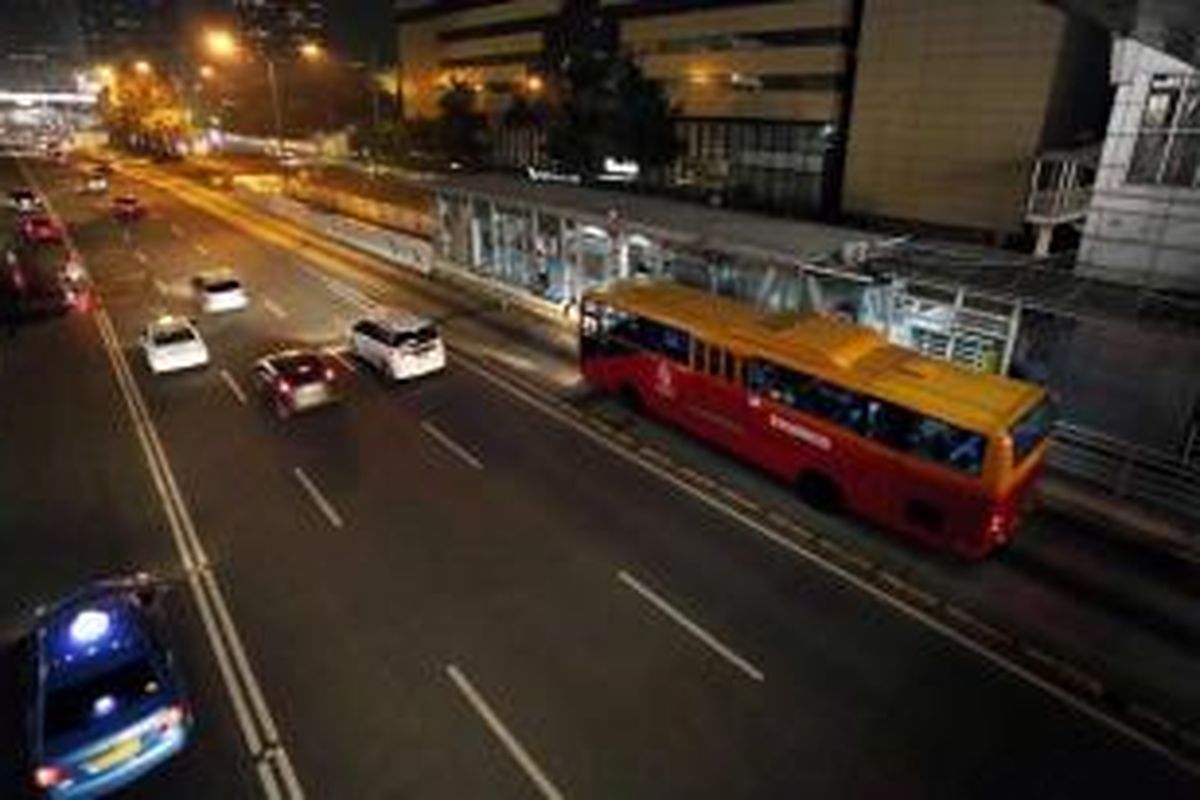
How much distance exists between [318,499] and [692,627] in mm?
9356

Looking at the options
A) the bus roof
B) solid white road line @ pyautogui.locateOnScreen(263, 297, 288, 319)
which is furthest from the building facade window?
solid white road line @ pyautogui.locateOnScreen(263, 297, 288, 319)

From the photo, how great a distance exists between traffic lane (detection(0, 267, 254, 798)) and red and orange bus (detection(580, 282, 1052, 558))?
11917 millimetres

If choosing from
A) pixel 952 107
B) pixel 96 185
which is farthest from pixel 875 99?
pixel 96 185

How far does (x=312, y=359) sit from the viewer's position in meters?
22.3

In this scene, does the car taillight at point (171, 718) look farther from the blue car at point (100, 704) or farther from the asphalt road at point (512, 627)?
the asphalt road at point (512, 627)

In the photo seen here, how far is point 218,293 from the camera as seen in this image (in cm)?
3238

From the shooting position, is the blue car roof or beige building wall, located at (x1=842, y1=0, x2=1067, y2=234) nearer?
the blue car roof

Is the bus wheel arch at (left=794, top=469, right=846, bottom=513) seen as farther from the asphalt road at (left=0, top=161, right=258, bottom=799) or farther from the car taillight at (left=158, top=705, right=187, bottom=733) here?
the car taillight at (left=158, top=705, right=187, bottom=733)

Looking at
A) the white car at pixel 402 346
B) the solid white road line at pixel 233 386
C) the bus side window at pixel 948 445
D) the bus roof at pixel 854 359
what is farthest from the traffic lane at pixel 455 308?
the bus side window at pixel 948 445

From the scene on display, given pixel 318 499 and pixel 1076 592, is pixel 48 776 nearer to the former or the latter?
pixel 318 499

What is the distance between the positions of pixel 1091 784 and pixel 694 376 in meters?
11.3

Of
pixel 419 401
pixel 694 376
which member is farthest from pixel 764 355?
pixel 419 401

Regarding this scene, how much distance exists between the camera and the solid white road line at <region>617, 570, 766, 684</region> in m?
12.1

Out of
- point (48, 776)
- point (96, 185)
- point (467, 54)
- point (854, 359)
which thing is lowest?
point (48, 776)
